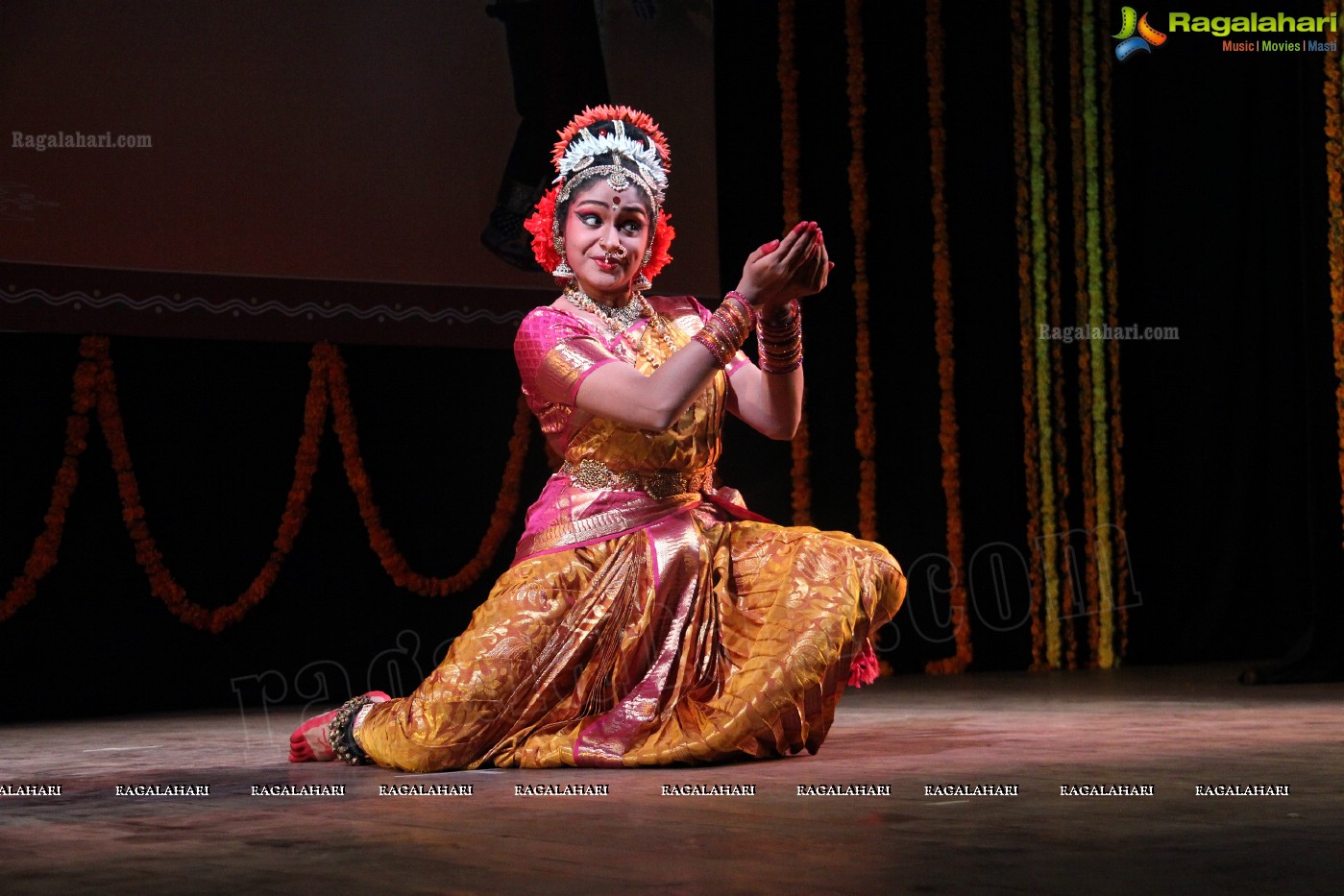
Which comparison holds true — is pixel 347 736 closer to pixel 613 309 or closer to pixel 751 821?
pixel 613 309

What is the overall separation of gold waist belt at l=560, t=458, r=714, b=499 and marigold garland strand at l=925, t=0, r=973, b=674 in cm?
287

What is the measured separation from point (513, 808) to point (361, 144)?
2.97 metres

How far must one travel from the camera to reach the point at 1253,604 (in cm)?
641

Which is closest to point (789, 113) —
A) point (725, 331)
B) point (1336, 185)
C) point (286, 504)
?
point (1336, 185)

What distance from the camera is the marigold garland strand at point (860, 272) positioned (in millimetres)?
5914

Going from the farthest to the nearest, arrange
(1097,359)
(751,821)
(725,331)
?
(1097,359), (725,331), (751,821)

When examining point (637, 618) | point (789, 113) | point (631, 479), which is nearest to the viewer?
point (637, 618)

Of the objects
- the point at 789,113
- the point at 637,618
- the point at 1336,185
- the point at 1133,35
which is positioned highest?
the point at 1133,35

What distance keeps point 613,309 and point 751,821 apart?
1426 mm

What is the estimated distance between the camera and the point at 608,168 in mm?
3375

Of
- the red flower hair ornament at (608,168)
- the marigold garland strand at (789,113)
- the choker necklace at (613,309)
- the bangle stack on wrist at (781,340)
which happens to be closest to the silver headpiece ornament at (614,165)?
the red flower hair ornament at (608,168)

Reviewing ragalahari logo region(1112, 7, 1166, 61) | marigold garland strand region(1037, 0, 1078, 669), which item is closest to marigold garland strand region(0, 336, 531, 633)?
marigold garland strand region(1037, 0, 1078, 669)

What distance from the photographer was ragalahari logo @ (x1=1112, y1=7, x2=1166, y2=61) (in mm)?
6273

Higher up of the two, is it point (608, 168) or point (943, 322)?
point (608, 168)
